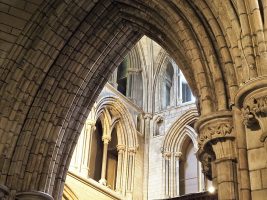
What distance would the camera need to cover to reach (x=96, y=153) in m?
16.8

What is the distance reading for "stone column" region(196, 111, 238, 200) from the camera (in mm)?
5973

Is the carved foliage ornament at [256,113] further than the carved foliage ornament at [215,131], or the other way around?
the carved foliage ornament at [215,131]

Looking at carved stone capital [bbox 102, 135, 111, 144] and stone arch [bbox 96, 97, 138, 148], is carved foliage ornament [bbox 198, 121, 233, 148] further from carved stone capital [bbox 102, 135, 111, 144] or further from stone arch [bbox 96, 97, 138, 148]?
stone arch [bbox 96, 97, 138, 148]

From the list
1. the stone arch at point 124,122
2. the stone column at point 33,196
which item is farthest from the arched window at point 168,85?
the stone column at point 33,196

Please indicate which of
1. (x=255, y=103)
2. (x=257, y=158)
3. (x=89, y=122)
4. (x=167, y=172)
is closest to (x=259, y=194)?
(x=257, y=158)

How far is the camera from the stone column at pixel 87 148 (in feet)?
50.9

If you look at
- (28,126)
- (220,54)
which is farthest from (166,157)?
(220,54)

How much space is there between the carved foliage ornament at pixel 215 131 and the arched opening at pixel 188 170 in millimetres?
11246

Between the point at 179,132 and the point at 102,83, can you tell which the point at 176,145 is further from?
the point at 102,83

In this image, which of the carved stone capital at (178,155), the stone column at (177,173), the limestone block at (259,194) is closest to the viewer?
the limestone block at (259,194)

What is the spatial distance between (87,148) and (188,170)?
12.7 feet

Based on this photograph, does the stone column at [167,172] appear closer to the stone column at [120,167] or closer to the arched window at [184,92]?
the stone column at [120,167]

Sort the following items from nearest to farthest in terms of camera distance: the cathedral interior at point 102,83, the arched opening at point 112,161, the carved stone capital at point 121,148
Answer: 1. the cathedral interior at point 102,83
2. the arched opening at point 112,161
3. the carved stone capital at point 121,148

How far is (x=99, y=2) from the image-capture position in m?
9.37
